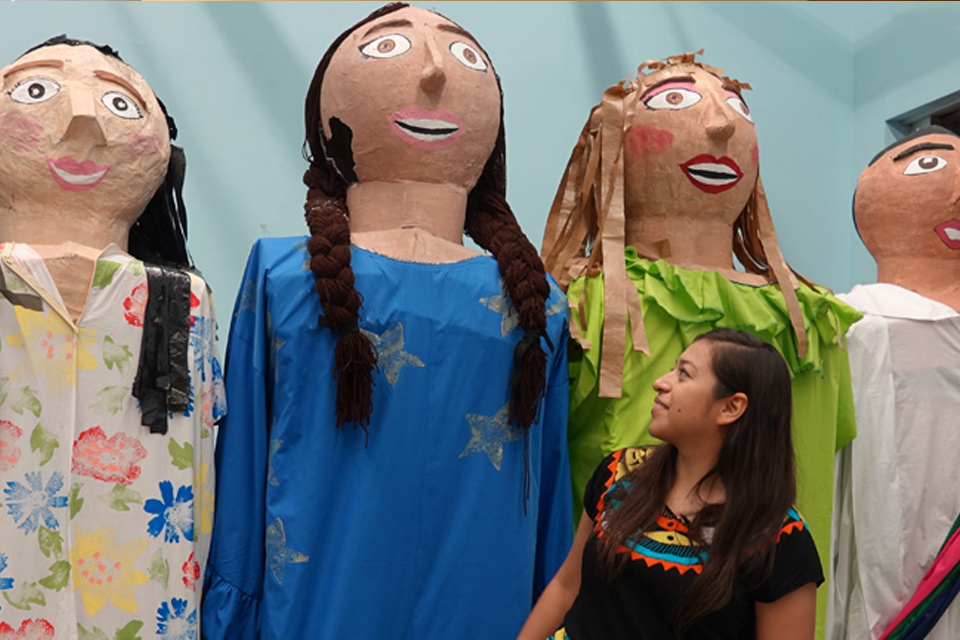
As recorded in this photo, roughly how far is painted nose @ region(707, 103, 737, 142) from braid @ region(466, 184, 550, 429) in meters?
0.47

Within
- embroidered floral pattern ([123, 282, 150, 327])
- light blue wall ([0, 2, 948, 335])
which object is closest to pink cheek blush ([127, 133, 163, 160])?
embroidered floral pattern ([123, 282, 150, 327])

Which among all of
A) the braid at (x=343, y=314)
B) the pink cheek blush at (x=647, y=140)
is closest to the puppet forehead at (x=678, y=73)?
the pink cheek blush at (x=647, y=140)

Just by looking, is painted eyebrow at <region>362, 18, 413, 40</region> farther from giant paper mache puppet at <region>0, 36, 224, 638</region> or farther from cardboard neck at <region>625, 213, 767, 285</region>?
cardboard neck at <region>625, 213, 767, 285</region>

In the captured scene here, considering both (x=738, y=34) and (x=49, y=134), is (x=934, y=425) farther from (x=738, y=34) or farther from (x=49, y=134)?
(x=49, y=134)

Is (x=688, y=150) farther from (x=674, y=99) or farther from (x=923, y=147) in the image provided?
(x=923, y=147)

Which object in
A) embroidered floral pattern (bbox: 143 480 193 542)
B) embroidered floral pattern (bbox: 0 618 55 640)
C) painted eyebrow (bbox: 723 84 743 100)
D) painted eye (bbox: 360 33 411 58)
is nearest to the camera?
embroidered floral pattern (bbox: 0 618 55 640)

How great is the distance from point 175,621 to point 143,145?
851 mm

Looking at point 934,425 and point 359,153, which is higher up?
point 359,153

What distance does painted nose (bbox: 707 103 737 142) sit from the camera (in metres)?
2.57

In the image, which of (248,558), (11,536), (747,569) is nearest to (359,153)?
(248,558)

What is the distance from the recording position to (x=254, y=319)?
88.1 inches

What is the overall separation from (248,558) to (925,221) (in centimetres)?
A: 178

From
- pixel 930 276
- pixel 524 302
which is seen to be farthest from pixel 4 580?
pixel 930 276

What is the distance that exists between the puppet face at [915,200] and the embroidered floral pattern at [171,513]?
179cm
